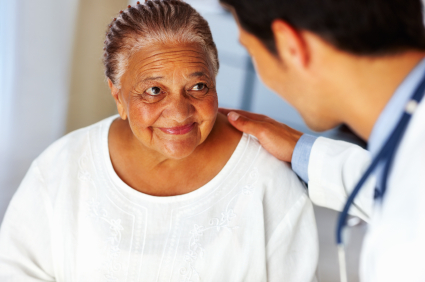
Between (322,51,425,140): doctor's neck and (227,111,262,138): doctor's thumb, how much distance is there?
27.4 inches

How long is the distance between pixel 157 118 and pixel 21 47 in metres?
1.45

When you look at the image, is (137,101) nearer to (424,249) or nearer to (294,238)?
(294,238)

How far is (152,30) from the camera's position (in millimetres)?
1615

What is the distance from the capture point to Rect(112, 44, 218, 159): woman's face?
1.62 metres

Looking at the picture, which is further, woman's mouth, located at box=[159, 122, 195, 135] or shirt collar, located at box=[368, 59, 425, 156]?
woman's mouth, located at box=[159, 122, 195, 135]

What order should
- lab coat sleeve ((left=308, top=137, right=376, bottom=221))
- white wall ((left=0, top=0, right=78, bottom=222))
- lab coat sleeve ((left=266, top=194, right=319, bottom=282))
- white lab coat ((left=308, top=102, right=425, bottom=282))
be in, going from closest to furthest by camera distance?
white lab coat ((left=308, top=102, right=425, bottom=282)) < lab coat sleeve ((left=308, top=137, right=376, bottom=221)) < lab coat sleeve ((left=266, top=194, right=319, bottom=282)) < white wall ((left=0, top=0, right=78, bottom=222))

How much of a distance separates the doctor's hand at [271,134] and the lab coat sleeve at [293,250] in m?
0.19

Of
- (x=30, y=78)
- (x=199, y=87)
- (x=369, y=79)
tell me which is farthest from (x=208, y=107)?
(x=30, y=78)

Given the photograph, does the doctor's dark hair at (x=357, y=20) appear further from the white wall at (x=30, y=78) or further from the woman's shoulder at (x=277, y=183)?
the white wall at (x=30, y=78)

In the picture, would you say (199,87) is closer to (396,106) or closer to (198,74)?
(198,74)

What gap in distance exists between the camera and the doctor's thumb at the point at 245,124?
69.4 inches

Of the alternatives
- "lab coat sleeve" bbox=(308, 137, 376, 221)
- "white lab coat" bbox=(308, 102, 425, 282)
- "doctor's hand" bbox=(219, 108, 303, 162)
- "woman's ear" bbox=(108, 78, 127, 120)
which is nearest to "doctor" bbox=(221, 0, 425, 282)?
"white lab coat" bbox=(308, 102, 425, 282)

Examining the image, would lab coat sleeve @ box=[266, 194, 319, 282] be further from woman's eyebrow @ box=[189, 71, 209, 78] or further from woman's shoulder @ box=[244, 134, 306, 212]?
woman's eyebrow @ box=[189, 71, 209, 78]

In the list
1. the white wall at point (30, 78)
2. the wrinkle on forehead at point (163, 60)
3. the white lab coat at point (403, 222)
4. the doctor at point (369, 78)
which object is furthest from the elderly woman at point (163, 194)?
the white wall at point (30, 78)
